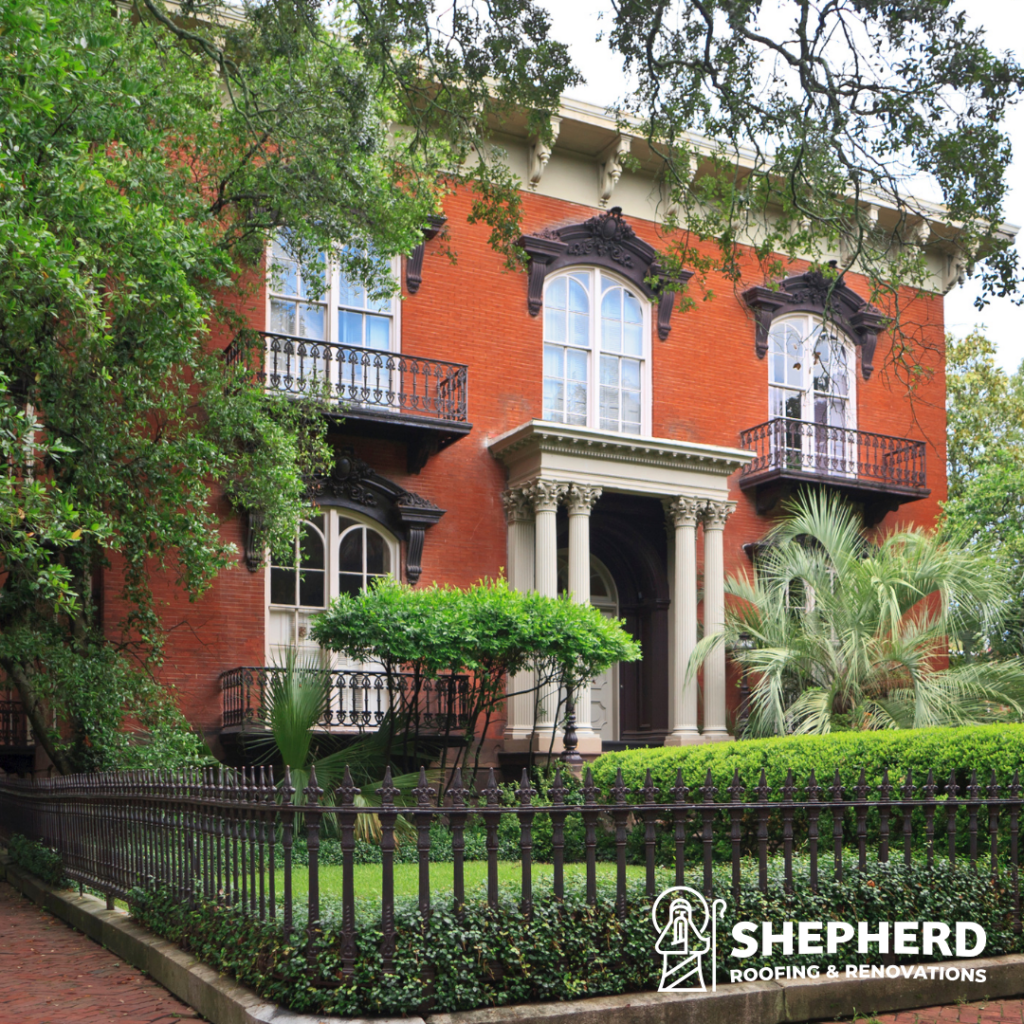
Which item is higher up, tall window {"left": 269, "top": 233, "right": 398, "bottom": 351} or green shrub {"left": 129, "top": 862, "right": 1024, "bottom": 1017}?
tall window {"left": 269, "top": 233, "right": 398, "bottom": 351}

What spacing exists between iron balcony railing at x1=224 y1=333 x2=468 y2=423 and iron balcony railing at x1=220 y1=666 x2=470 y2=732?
3595mm

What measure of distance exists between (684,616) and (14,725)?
9.25 m

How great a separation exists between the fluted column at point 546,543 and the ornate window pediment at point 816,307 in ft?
18.3

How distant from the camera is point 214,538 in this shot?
12.2 m

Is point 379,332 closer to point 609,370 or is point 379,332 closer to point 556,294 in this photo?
point 556,294

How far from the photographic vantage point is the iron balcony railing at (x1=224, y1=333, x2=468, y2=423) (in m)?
15.5

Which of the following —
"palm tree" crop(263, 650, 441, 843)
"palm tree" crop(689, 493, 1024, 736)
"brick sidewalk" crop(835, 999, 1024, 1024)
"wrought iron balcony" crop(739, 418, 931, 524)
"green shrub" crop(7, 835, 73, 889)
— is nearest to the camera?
"brick sidewalk" crop(835, 999, 1024, 1024)

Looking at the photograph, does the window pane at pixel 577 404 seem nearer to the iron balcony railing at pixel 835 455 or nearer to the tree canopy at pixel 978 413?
the iron balcony railing at pixel 835 455

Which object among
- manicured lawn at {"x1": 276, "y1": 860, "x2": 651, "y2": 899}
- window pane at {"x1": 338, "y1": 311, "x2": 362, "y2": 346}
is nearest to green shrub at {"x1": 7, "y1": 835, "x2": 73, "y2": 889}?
manicured lawn at {"x1": 276, "y1": 860, "x2": 651, "y2": 899}

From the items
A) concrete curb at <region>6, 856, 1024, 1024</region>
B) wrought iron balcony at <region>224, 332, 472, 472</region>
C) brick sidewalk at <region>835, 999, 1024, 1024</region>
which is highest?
wrought iron balcony at <region>224, 332, 472, 472</region>

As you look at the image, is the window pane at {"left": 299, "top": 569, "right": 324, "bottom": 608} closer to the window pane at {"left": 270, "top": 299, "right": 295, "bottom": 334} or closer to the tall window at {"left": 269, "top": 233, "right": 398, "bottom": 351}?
the tall window at {"left": 269, "top": 233, "right": 398, "bottom": 351}

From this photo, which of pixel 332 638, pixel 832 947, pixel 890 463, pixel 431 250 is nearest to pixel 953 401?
pixel 890 463

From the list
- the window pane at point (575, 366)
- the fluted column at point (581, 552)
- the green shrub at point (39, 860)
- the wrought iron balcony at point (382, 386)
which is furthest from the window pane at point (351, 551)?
the green shrub at point (39, 860)

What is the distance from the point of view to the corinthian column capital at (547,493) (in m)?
16.5
